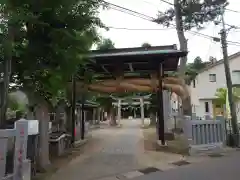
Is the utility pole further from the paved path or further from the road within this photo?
the paved path

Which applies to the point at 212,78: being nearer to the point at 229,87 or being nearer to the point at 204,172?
the point at 229,87

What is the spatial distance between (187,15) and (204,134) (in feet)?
34.4

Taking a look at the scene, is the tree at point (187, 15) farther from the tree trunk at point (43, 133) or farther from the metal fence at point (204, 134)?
the tree trunk at point (43, 133)

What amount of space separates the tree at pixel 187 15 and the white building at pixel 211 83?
1211cm

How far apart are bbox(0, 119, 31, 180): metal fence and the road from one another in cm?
317

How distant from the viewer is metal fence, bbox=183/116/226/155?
11.9 metres

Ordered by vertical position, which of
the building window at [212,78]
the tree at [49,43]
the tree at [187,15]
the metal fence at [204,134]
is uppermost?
the tree at [187,15]

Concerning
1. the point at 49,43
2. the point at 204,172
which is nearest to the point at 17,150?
the point at 49,43

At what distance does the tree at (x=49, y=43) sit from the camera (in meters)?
7.45

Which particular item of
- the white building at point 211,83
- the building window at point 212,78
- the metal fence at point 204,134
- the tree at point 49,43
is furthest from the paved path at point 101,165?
the building window at point 212,78

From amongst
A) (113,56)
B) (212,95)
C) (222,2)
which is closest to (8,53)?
(113,56)

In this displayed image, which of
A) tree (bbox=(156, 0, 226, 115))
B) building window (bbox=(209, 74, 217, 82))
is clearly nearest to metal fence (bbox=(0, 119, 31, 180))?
tree (bbox=(156, 0, 226, 115))

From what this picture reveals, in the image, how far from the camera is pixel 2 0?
242 inches

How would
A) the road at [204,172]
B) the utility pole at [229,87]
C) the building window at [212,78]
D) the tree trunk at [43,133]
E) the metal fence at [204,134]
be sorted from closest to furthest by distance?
the road at [204,172], the tree trunk at [43,133], the metal fence at [204,134], the utility pole at [229,87], the building window at [212,78]
